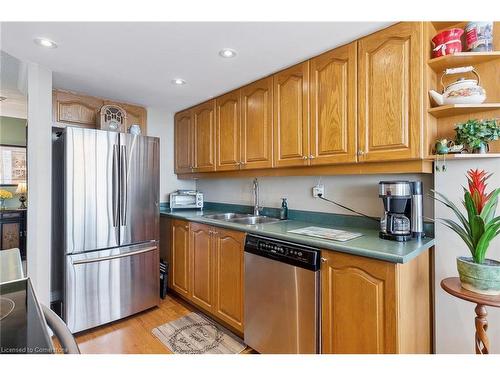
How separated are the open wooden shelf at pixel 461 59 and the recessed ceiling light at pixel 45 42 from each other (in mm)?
2281

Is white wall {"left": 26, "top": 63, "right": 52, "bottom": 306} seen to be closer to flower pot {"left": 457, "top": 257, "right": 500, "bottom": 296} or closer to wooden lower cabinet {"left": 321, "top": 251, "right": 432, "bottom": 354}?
wooden lower cabinet {"left": 321, "top": 251, "right": 432, "bottom": 354}

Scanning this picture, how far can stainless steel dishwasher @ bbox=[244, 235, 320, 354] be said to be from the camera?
1.49 metres

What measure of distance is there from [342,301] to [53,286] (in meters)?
2.39

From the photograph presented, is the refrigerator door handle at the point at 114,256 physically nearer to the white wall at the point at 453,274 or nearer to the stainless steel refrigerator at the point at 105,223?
the stainless steel refrigerator at the point at 105,223

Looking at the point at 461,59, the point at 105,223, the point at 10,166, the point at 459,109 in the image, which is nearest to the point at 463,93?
the point at 459,109

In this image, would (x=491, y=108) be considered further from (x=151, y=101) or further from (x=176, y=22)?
(x=151, y=101)

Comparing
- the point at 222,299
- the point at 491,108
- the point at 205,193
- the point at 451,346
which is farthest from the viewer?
the point at 205,193

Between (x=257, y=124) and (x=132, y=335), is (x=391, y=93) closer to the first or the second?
(x=257, y=124)

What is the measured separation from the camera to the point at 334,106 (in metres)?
1.74

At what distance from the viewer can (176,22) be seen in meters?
1.41

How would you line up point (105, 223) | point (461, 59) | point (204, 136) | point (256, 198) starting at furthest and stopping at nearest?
1. point (204, 136)
2. point (256, 198)
3. point (105, 223)
4. point (461, 59)

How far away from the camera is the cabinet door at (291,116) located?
190cm

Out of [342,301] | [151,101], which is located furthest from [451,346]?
[151,101]

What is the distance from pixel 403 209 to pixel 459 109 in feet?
2.00
